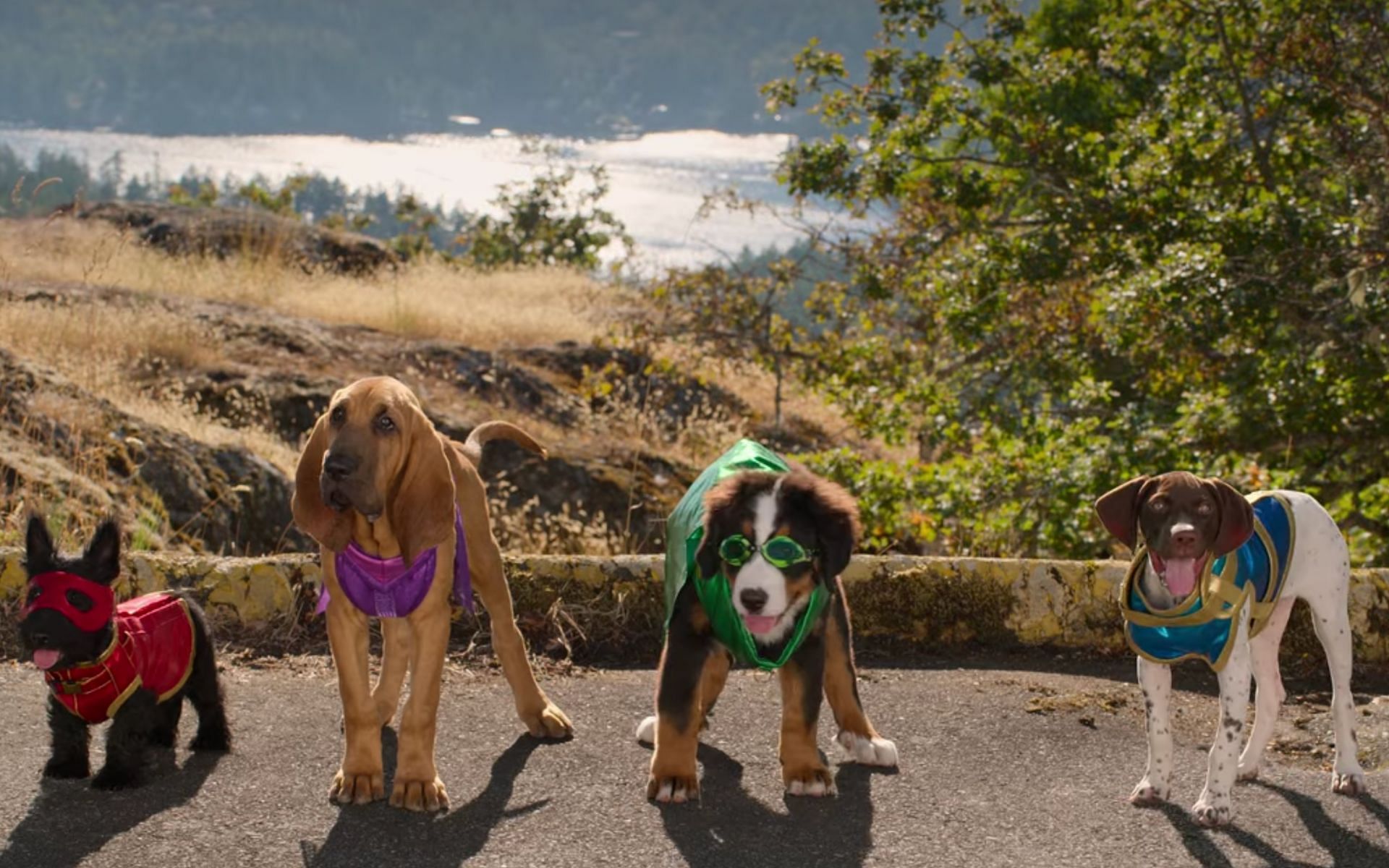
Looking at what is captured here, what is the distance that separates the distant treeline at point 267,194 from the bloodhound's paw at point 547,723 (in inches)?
1103

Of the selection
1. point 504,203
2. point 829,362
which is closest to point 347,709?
point 829,362

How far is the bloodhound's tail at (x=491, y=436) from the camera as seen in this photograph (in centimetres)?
586

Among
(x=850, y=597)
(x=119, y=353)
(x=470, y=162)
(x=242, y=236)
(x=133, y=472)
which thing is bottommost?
(x=850, y=597)

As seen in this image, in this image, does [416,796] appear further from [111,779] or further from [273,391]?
[273,391]

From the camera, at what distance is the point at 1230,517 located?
15.2 feet

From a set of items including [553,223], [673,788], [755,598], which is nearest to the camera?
[755,598]

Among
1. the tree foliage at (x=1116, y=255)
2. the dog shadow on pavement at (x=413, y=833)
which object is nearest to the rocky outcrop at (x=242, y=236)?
the tree foliage at (x=1116, y=255)

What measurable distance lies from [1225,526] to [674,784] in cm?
193

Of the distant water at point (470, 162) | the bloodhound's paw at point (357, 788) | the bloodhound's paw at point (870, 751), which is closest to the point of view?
the bloodhound's paw at point (357, 788)

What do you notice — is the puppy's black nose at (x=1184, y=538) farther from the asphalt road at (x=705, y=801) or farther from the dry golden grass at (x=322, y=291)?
the dry golden grass at (x=322, y=291)

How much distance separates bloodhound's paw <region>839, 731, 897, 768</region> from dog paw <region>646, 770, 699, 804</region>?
0.75 metres

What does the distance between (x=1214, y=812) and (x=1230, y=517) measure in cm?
92

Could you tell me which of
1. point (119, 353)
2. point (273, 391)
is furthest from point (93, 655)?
point (119, 353)

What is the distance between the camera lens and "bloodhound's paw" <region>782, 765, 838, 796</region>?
4.96m
